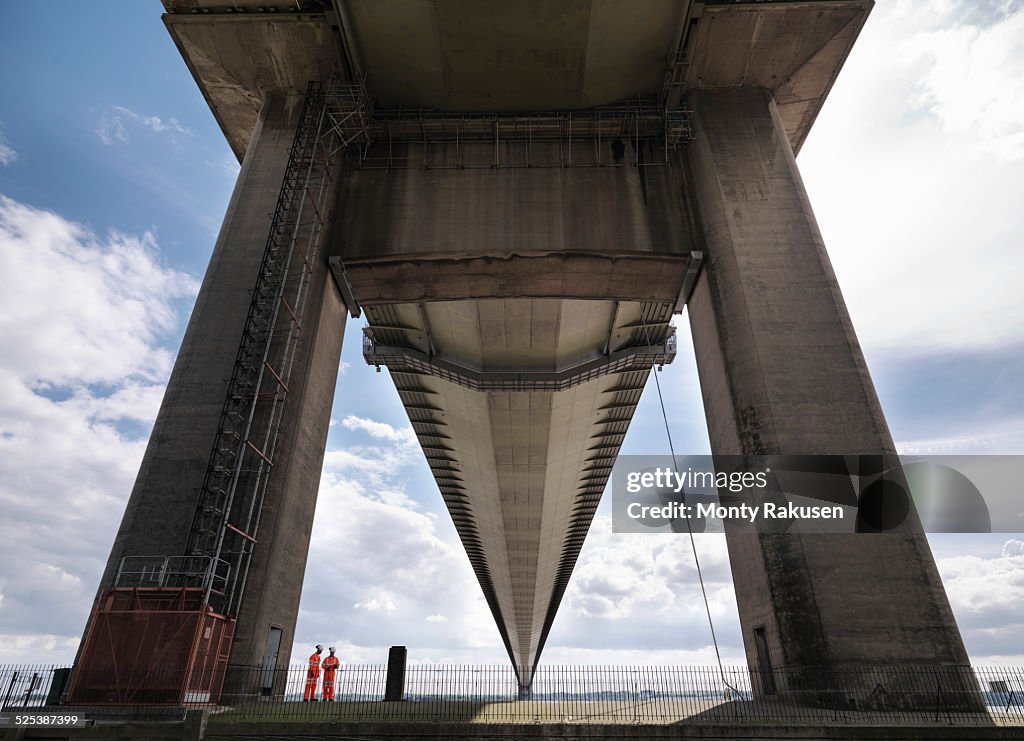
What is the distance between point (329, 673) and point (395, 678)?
132 inches

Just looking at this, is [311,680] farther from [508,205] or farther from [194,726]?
[508,205]

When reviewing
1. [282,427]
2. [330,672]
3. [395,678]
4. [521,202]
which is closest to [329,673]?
[330,672]

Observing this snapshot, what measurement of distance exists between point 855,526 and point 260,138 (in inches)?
805

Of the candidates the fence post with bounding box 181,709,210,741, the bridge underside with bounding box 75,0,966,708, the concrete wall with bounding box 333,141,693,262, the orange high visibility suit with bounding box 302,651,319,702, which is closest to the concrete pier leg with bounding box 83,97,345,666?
the bridge underside with bounding box 75,0,966,708

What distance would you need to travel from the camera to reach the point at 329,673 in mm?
A: 17781

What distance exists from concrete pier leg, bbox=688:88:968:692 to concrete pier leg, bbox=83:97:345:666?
11473 mm

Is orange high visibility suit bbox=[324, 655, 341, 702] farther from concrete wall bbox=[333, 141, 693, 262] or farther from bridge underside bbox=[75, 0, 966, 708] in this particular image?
concrete wall bbox=[333, 141, 693, 262]

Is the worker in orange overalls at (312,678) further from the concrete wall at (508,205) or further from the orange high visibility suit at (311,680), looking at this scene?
the concrete wall at (508,205)

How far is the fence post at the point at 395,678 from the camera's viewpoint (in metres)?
15.4

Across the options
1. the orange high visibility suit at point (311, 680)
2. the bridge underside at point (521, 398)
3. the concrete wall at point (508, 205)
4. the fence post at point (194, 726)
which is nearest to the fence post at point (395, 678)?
the orange high visibility suit at point (311, 680)

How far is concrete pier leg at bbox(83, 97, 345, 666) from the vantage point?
1412cm

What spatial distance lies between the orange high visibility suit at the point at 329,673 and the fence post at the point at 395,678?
259cm

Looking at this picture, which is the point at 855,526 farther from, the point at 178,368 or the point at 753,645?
the point at 178,368

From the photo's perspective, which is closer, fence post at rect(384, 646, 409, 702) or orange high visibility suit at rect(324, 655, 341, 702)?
fence post at rect(384, 646, 409, 702)
